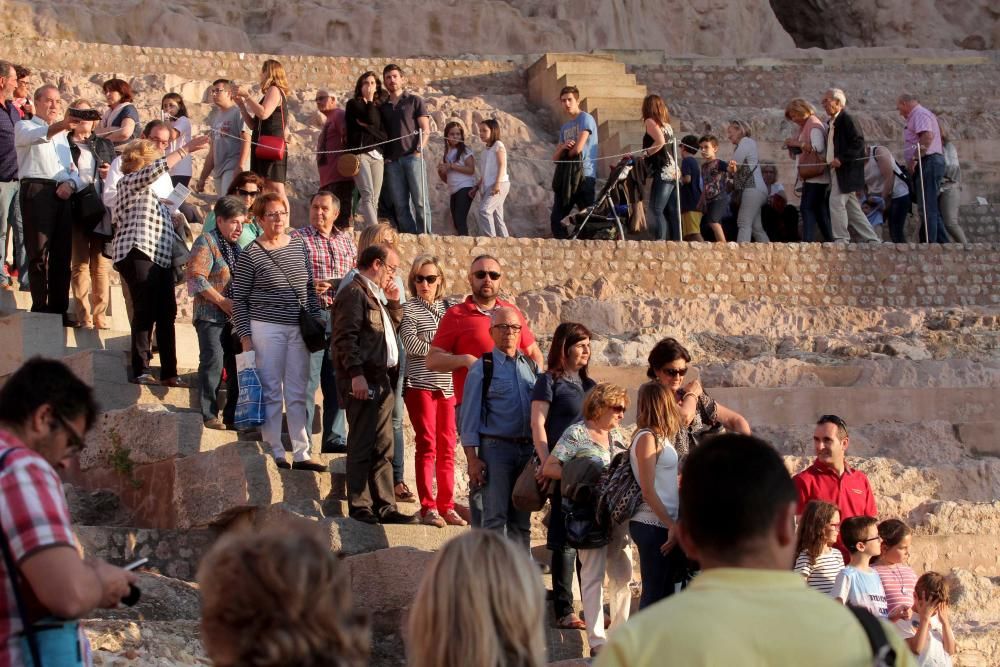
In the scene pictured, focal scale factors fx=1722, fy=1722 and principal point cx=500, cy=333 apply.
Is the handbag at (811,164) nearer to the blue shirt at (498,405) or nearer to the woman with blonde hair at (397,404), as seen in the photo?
the woman with blonde hair at (397,404)

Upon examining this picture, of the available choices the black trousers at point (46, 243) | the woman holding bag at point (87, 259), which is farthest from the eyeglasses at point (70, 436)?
the woman holding bag at point (87, 259)

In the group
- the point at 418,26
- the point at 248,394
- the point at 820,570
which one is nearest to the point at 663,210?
the point at 248,394

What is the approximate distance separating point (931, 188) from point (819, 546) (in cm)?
892

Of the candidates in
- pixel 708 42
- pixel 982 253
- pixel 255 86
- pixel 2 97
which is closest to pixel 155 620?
pixel 2 97

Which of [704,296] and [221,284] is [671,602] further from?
[704,296]

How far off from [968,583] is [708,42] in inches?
636

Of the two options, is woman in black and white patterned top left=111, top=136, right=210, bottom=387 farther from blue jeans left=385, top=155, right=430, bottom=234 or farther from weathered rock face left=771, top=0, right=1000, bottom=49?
weathered rock face left=771, top=0, right=1000, bottom=49

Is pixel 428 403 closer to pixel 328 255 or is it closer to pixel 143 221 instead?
pixel 328 255

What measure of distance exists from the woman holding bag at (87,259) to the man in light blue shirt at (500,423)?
10.6 feet

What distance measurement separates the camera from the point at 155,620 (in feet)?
24.0

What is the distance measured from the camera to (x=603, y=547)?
25.1 feet

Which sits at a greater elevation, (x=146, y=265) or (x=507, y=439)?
(x=146, y=265)

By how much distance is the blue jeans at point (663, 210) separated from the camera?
1508cm

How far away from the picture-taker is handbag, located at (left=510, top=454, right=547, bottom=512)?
314 inches
